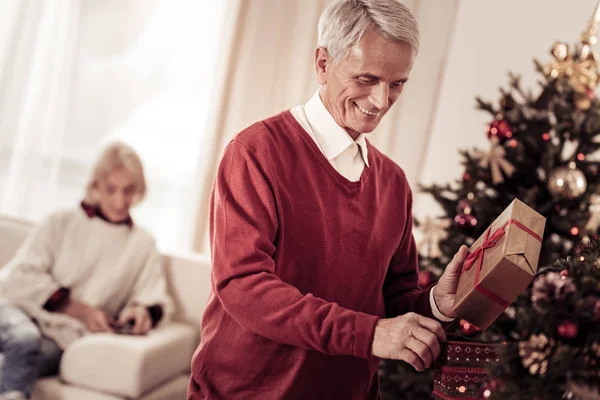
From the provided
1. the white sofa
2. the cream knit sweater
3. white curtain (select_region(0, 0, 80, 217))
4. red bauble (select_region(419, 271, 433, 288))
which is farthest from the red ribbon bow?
white curtain (select_region(0, 0, 80, 217))

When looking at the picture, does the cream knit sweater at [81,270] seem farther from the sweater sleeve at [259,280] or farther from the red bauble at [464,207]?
the sweater sleeve at [259,280]

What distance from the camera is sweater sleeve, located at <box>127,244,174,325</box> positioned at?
298 cm

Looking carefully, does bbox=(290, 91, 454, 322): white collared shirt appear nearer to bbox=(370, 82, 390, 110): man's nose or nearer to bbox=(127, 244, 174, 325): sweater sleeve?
bbox=(370, 82, 390, 110): man's nose

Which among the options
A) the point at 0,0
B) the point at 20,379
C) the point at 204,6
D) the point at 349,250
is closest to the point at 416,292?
the point at 349,250

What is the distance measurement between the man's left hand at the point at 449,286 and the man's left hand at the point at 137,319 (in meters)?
1.79

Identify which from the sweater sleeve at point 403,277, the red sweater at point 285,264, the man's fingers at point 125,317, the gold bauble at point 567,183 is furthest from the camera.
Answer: the man's fingers at point 125,317

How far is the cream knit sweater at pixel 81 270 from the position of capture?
283 cm

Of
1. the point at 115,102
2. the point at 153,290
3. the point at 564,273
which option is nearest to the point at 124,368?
the point at 153,290

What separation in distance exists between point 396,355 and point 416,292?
0.41m

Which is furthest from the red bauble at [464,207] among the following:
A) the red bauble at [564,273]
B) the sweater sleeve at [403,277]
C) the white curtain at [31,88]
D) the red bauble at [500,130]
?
the white curtain at [31,88]

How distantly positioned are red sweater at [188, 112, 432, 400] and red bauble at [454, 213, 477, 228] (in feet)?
4.26

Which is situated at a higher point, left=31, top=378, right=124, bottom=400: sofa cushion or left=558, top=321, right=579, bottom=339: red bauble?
left=558, top=321, right=579, bottom=339: red bauble

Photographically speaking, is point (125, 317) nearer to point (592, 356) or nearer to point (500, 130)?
point (500, 130)

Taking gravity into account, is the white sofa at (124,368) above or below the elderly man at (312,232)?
below
